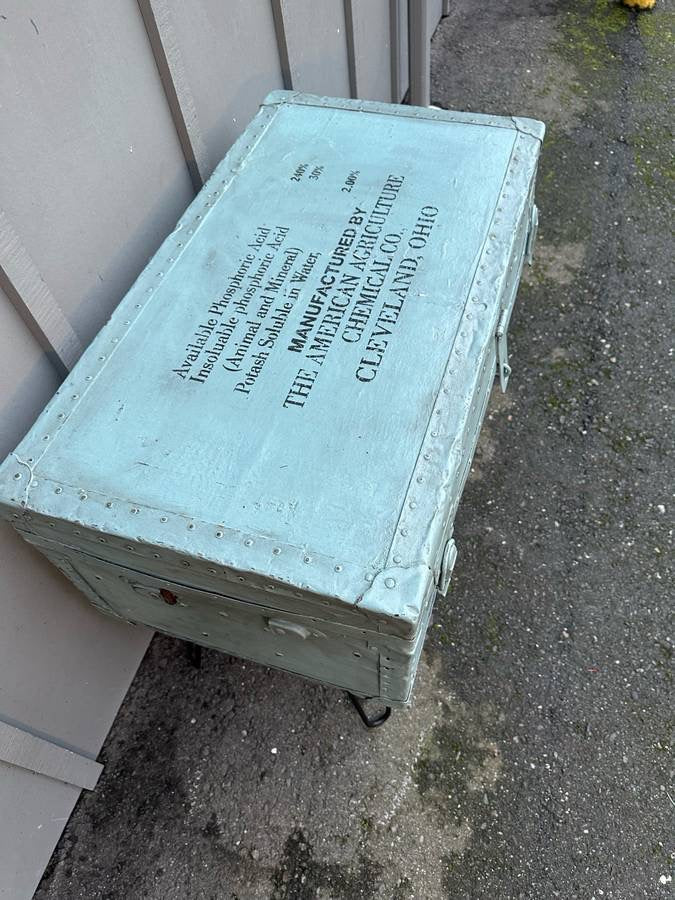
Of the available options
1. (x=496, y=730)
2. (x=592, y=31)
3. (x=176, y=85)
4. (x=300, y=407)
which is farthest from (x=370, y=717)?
(x=592, y=31)

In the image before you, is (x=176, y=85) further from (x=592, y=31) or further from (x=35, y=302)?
(x=592, y=31)

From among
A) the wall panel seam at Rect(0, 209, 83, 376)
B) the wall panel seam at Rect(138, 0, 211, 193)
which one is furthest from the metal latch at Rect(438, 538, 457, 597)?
the wall panel seam at Rect(138, 0, 211, 193)

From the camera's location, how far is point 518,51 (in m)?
5.32

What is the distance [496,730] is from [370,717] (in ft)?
1.59

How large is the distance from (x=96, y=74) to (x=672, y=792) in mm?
3064

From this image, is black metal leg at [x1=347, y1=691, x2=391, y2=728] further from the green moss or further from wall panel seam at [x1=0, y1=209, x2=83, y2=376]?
the green moss

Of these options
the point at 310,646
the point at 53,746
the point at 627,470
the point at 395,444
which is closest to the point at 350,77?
the point at 627,470

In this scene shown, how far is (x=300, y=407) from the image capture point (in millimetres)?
1786

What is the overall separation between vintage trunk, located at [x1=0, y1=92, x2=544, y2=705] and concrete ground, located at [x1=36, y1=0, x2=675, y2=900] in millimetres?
736

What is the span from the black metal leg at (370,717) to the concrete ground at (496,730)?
0.05 metres

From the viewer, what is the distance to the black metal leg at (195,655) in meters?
2.81

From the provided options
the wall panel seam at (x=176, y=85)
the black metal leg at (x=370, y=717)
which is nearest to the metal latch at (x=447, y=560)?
the black metal leg at (x=370, y=717)

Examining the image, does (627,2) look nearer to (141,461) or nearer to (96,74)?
(96,74)

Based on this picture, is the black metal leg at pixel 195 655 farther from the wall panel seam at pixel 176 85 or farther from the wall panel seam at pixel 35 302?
the wall panel seam at pixel 176 85
